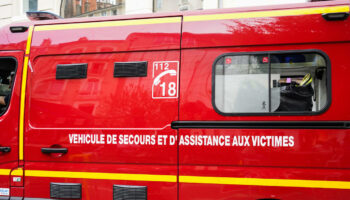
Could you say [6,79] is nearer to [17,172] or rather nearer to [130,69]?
[17,172]

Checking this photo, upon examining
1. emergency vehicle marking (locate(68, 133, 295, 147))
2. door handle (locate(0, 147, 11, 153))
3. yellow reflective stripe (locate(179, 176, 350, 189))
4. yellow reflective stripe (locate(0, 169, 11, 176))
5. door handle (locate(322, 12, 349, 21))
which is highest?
door handle (locate(322, 12, 349, 21))

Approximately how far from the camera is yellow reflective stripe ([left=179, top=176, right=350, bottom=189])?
3.29 meters

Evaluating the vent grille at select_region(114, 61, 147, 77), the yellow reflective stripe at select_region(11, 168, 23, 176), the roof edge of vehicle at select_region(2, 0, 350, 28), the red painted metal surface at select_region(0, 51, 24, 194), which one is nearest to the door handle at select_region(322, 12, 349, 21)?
the roof edge of vehicle at select_region(2, 0, 350, 28)

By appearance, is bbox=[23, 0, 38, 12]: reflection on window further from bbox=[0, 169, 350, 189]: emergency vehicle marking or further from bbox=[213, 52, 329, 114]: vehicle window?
bbox=[213, 52, 329, 114]: vehicle window

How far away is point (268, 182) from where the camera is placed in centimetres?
342

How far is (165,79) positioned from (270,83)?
1175 millimetres

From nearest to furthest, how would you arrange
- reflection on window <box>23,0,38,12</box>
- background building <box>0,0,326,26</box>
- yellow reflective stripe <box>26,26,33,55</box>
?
yellow reflective stripe <box>26,26,33,55</box>, background building <box>0,0,326,26</box>, reflection on window <box>23,0,38,12</box>

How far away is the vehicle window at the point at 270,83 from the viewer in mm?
3453

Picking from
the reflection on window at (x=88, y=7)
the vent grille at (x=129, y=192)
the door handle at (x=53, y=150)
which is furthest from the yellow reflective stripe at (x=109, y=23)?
the reflection on window at (x=88, y=7)

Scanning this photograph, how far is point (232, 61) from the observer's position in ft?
11.9

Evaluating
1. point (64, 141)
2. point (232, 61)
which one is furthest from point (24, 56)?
point (232, 61)

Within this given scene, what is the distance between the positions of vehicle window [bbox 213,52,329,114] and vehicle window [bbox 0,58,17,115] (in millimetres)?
2648

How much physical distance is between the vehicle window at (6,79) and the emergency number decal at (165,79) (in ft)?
6.29

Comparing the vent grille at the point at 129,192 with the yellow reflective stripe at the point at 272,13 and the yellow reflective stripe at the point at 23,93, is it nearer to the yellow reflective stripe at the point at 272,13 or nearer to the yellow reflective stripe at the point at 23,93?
the yellow reflective stripe at the point at 23,93
